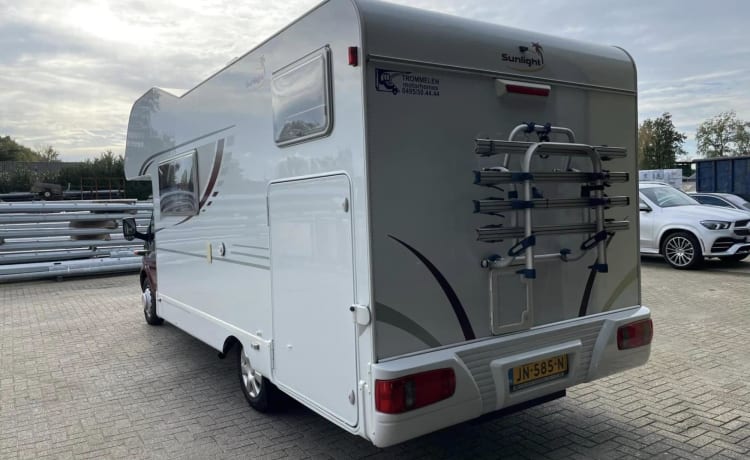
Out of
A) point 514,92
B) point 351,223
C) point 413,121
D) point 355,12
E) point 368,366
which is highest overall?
point 355,12

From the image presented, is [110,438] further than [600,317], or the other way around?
[110,438]

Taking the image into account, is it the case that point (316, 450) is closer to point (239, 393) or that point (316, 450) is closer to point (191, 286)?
point (239, 393)

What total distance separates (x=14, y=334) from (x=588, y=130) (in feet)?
25.1

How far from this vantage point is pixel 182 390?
16.7 feet

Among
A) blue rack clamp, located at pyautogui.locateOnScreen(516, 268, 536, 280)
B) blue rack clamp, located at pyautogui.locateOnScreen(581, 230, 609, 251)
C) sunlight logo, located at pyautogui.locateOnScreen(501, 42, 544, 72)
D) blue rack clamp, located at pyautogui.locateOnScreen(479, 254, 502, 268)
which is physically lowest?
blue rack clamp, located at pyautogui.locateOnScreen(516, 268, 536, 280)

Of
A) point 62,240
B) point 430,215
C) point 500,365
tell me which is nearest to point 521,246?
point 430,215

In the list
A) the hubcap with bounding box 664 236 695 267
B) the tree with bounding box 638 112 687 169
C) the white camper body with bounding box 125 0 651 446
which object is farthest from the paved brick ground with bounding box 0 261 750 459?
the tree with bounding box 638 112 687 169

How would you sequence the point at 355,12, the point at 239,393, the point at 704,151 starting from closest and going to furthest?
the point at 355,12 < the point at 239,393 < the point at 704,151

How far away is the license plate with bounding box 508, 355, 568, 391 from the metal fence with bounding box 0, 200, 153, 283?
11590mm

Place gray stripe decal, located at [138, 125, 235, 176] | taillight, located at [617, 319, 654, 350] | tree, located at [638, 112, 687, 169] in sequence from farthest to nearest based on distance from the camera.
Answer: tree, located at [638, 112, 687, 169] → gray stripe decal, located at [138, 125, 235, 176] → taillight, located at [617, 319, 654, 350]

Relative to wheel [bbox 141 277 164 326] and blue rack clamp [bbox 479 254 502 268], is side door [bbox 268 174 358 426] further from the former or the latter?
wheel [bbox 141 277 164 326]

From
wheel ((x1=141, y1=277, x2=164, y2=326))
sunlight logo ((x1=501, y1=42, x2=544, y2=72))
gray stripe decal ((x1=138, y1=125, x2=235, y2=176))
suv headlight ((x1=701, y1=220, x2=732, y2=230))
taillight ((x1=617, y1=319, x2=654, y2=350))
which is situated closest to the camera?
sunlight logo ((x1=501, y1=42, x2=544, y2=72))

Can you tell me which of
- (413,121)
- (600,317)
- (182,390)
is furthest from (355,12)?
(182,390)

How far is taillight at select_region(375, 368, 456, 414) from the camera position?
2695 millimetres
